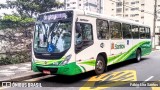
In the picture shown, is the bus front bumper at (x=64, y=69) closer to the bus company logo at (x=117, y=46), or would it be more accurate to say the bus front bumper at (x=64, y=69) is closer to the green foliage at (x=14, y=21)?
the bus company logo at (x=117, y=46)

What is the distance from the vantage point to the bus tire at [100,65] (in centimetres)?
1063

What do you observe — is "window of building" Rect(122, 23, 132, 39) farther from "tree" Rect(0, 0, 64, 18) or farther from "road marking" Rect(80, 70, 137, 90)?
"tree" Rect(0, 0, 64, 18)

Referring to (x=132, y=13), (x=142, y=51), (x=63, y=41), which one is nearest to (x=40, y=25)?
(x=63, y=41)

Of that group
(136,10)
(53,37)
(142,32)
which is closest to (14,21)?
(53,37)

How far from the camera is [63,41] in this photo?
29.2 feet

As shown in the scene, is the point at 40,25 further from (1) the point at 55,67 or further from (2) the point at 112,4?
(2) the point at 112,4

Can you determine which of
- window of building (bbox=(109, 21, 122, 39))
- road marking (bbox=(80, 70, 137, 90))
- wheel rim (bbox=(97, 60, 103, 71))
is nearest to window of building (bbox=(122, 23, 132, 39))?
window of building (bbox=(109, 21, 122, 39))

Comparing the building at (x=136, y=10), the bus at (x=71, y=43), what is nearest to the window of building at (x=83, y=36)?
the bus at (x=71, y=43)

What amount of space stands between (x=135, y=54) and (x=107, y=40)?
4.83m

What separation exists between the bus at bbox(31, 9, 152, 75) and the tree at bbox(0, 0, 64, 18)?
10276mm

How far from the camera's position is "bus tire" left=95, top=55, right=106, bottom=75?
10633 mm

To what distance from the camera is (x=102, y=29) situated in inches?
434

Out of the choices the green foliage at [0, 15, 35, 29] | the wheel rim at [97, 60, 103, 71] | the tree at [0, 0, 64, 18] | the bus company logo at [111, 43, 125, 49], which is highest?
the tree at [0, 0, 64, 18]

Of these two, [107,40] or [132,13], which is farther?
[132,13]
